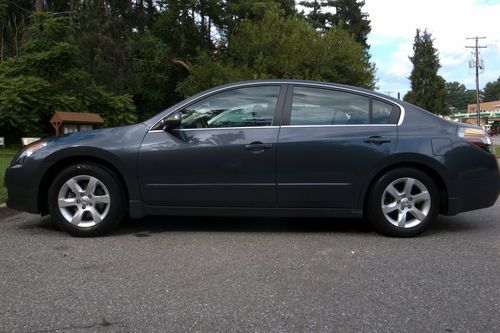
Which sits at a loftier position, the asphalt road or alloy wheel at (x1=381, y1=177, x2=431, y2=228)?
alloy wheel at (x1=381, y1=177, x2=431, y2=228)

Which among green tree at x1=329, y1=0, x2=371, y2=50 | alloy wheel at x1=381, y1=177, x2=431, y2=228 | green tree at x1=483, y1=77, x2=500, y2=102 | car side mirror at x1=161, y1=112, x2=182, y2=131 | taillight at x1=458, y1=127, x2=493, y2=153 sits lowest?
alloy wheel at x1=381, y1=177, x2=431, y2=228

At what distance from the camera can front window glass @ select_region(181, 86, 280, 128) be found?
527cm

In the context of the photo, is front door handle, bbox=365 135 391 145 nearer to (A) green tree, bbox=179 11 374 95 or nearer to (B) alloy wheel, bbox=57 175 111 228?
(B) alloy wheel, bbox=57 175 111 228

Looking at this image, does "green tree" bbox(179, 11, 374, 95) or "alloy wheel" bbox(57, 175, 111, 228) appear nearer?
"alloy wheel" bbox(57, 175, 111, 228)

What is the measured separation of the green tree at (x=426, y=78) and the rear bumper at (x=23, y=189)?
62433 millimetres

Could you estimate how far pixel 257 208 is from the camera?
517cm

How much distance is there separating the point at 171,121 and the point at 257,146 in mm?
904

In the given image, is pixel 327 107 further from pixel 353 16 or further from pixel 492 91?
pixel 492 91

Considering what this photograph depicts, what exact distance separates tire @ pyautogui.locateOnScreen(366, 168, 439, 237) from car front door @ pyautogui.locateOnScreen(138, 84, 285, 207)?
3.48 feet

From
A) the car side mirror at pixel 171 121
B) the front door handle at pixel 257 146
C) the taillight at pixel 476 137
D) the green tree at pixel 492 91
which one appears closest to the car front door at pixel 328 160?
the front door handle at pixel 257 146

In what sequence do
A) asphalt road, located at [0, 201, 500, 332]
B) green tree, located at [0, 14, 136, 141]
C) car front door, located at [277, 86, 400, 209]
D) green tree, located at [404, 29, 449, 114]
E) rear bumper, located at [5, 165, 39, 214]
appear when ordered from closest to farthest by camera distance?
asphalt road, located at [0, 201, 500, 332] → car front door, located at [277, 86, 400, 209] → rear bumper, located at [5, 165, 39, 214] → green tree, located at [0, 14, 136, 141] → green tree, located at [404, 29, 449, 114]

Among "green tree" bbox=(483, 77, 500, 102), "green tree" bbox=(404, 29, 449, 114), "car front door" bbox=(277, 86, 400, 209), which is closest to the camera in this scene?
"car front door" bbox=(277, 86, 400, 209)

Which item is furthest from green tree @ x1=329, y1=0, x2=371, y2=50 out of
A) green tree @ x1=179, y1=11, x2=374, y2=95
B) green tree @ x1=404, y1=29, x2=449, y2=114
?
green tree @ x1=179, y1=11, x2=374, y2=95

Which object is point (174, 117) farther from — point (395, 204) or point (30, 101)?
point (30, 101)
